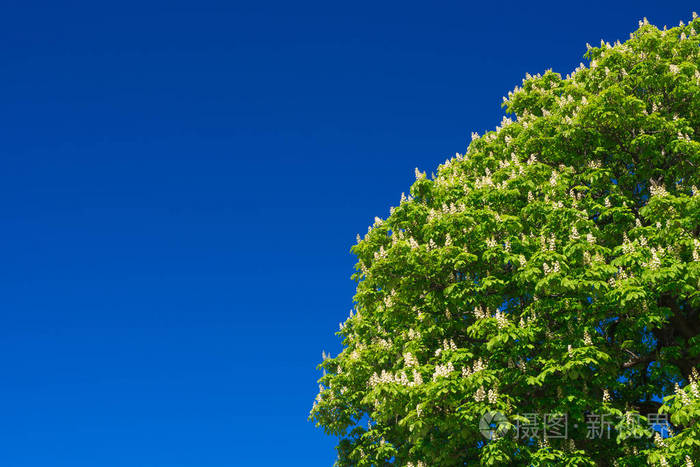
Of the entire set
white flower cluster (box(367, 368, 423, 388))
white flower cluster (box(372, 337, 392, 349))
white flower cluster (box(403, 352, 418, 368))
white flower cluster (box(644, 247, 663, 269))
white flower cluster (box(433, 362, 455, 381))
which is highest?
white flower cluster (box(372, 337, 392, 349))

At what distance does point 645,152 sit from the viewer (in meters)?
18.9

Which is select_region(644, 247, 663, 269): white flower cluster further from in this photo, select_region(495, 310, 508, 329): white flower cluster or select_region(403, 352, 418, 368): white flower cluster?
select_region(403, 352, 418, 368): white flower cluster

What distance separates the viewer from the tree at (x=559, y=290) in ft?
49.0

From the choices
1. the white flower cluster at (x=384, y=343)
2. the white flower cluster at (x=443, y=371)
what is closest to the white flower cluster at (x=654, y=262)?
the white flower cluster at (x=443, y=371)

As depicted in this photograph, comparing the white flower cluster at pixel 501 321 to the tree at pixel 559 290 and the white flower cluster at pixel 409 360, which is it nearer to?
the tree at pixel 559 290

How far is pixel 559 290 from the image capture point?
14.9 metres

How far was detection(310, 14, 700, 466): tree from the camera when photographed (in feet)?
49.0

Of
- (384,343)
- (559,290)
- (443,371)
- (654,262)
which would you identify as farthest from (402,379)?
(654,262)

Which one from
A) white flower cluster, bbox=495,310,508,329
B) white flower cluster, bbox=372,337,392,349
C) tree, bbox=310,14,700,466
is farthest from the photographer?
white flower cluster, bbox=372,337,392,349

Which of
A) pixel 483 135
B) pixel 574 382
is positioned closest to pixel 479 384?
pixel 574 382

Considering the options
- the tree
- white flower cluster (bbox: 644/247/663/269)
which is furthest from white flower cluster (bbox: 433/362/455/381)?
white flower cluster (bbox: 644/247/663/269)

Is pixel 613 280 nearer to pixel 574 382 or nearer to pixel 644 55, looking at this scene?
pixel 574 382

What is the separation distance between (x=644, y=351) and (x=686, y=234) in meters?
4.19

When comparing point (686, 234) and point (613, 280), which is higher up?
point (686, 234)
